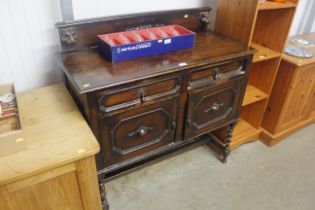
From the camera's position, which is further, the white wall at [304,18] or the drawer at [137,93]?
the white wall at [304,18]

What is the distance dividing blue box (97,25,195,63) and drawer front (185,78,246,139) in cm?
28

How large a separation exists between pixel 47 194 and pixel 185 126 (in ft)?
2.56

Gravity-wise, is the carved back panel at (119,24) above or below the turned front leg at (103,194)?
above

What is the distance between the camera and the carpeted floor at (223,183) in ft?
5.58

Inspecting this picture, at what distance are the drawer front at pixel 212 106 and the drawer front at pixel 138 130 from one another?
0.40ft

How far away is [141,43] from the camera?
53.3 inches

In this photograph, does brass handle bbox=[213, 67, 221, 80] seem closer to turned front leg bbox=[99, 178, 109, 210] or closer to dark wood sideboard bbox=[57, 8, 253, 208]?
dark wood sideboard bbox=[57, 8, 253, 208]

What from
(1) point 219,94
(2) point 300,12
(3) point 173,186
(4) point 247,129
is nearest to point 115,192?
(3) point 173,186

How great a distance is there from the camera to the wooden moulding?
3.28ft

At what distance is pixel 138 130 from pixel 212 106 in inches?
19.5

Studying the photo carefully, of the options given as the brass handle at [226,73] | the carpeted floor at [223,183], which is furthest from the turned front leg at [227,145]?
the brass handle at [226,73]

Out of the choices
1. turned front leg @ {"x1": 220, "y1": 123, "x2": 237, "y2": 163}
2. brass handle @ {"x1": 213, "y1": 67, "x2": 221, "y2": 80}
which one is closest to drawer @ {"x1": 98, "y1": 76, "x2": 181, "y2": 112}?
brass handle @ {"x1": 213, "y1": 67, "x2": 221, "y2": 80}

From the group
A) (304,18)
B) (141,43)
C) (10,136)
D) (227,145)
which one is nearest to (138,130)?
(141,43)

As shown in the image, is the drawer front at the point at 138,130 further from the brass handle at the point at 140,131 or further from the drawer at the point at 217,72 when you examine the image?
the drawer at the point at 217,72
